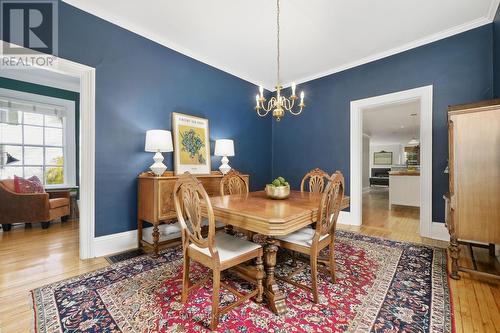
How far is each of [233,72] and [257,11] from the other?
1.64m

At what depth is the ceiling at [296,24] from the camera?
237 centimetres

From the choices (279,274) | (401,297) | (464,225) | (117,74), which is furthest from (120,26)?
(464,225)

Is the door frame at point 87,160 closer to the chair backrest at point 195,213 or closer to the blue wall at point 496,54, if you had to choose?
the chair backrest at point 195,213

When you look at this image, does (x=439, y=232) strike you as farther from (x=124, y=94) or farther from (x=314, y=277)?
(x=124, y=94)

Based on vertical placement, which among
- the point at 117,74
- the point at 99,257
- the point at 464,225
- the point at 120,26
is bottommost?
the point at 99,257

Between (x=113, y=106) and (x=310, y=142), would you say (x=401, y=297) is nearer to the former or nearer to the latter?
(x=310, y=142)

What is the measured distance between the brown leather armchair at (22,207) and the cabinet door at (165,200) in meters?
2.45

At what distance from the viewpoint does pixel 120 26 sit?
263cm

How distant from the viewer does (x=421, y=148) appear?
121 inches

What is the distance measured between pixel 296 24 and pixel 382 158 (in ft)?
44.6

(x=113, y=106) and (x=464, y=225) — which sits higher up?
(x=113, y=106)

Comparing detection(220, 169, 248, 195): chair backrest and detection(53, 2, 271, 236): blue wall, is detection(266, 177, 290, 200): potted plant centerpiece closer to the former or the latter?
detection(220, 169, 248, 195): chair backrest

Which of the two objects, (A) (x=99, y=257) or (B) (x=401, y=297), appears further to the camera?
(A) (x=99, y=257)

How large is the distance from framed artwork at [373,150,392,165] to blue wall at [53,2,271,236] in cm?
1370
